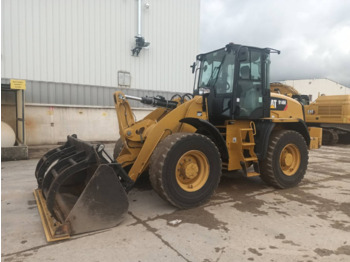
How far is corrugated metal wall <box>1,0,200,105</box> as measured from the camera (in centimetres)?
1009

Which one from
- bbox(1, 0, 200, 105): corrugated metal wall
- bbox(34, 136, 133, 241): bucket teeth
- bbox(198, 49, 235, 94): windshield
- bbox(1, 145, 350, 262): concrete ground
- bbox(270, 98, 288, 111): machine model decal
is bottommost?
bbox(1, 145, 350, 262): concrete ground

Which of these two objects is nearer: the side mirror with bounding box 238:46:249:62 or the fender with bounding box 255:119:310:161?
the side mirror with bounding box 238:46:249:62

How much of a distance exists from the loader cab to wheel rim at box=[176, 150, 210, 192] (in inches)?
42.6

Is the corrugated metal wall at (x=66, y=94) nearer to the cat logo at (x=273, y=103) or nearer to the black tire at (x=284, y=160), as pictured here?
the cat logo at (x=273, y=103)

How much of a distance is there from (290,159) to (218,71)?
225 centimetres

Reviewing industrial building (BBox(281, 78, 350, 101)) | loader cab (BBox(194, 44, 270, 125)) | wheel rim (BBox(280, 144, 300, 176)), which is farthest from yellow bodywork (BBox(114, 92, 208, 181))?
industrial building (BBox(281, 78, 350, 101))

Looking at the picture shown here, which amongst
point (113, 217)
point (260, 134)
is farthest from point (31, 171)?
point (260, 134)

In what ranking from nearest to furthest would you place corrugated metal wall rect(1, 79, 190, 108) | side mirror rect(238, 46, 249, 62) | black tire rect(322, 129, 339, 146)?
1. side mirror rect(238, 46, 249, 62)
2. corrugated metal wall rect(1, 79, 190, 108)
3. black tire rect(322, 129, 339, 146)

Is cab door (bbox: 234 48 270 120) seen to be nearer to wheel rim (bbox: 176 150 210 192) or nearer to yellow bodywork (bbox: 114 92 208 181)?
yellow bodywork (bbox: 114 92 208 181)

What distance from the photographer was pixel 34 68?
10.3 metres

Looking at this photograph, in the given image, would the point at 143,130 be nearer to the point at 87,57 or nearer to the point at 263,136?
the point at 263,136

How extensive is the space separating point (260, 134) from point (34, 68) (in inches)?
353

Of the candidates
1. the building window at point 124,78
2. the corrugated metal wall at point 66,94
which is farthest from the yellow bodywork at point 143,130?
the building window at point 124,78

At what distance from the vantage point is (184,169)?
4.08 meters
